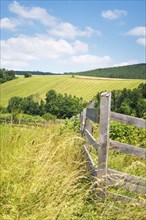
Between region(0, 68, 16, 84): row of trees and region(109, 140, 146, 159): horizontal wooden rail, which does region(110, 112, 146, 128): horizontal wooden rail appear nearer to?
region(109, 140, 146, 159): horizontal wooden rail

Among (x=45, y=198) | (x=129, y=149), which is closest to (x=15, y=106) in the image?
(x=129, y=149)

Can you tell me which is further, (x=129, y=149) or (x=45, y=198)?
(x=129, y=149)

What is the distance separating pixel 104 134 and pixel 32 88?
467 feet

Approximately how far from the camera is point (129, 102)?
102 metres

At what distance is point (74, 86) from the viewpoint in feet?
456

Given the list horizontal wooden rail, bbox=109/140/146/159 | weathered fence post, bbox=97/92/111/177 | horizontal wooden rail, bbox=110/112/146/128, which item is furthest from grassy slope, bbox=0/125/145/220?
horizontal wooden rail, bbox=110/112/146/128

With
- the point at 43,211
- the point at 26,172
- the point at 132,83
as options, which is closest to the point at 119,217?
the point at 43,211

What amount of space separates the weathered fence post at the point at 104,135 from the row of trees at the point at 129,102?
88.4 metres

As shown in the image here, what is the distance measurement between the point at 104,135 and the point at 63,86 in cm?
13520

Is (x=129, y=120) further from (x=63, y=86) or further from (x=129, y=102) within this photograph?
(x=63, y=86)

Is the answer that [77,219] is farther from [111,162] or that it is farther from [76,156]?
[111,162]

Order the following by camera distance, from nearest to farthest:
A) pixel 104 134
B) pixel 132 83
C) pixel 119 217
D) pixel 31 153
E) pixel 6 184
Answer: pixel 119 217 → pixel 6 184 → pixel 31 153 → pixel 104 134 → pixel 132 83

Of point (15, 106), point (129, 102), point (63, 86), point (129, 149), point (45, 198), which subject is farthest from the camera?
point (63, 86)

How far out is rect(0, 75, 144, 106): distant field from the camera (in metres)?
129
